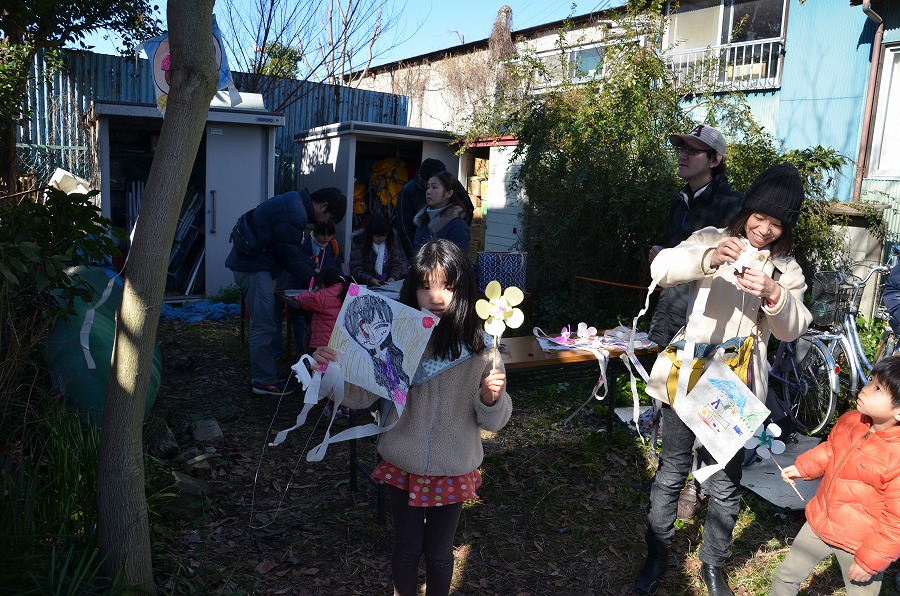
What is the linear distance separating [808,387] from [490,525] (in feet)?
9.97

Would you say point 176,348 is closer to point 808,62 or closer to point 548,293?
point 548,293

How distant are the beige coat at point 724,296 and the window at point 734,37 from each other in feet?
21.5

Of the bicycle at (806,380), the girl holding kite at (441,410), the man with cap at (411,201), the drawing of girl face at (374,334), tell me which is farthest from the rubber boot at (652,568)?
the man with cap at (411,201)

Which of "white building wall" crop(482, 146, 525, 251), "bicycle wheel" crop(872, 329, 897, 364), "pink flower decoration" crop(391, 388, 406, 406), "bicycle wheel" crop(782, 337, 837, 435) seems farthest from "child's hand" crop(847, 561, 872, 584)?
"white building wall" crop(482, 146, 525, 251)

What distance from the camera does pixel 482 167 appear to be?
37.7ft

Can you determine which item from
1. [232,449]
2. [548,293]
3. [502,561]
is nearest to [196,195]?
[548,293]

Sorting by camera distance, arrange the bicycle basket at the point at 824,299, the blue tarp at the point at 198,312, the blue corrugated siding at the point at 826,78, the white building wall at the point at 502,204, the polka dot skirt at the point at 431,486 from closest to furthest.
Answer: the polka dot skirt at the point at 431,486, the bicycle basket at the point at 824,299, the blue corrugated siding at the point at 826,78, the blue tarp at the point at 198,312, the white building wall at the point at 502,204

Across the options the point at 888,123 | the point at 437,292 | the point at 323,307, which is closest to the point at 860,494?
the point at 437,292

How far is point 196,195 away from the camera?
9.92 meters

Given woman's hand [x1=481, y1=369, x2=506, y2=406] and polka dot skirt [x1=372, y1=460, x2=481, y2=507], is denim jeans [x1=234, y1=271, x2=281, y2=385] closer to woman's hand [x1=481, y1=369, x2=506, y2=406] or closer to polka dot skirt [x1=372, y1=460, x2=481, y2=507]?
polka dot skirt [x1=372, y1=460, x2=481, y2=507]

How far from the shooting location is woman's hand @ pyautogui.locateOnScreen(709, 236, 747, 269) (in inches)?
102

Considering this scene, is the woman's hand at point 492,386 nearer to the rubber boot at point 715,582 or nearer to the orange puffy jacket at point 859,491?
the orange puffy jacket at point 859,491

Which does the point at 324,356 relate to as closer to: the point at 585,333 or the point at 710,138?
the point at 710,138

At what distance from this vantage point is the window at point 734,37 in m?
9.84
